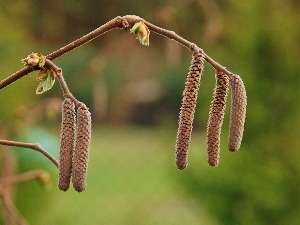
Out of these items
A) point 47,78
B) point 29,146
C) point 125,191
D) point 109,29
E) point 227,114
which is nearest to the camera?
point 109,29

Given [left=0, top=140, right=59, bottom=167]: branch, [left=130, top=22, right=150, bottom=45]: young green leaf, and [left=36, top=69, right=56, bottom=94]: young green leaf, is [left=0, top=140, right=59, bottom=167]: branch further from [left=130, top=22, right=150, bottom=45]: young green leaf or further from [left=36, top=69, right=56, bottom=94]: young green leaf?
[left=130, top=22, right=150, bottom=45]: young green leaf

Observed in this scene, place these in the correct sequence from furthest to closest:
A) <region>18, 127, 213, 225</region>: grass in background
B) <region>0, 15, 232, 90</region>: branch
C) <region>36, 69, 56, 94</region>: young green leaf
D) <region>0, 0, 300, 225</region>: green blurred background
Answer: <region>18, 127, 213, 225</region>: grass in background
<region>0, 0, 300, 225</region>: green blurred background
<region>36, 69, 56, 94</region>: young green leaf
<region>0, 15, 232, 90</region>: branch

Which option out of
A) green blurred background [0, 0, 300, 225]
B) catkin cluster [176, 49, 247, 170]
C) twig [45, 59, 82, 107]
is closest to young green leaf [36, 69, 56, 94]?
twig [45, 59, 82, 107]

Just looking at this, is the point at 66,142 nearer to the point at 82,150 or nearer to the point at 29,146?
the point at 82,150

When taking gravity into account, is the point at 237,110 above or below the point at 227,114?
below

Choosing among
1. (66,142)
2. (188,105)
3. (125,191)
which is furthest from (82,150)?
(125,191)

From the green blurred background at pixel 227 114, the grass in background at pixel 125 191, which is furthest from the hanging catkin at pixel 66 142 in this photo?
the grass in background at pixel 125 191

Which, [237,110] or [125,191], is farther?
[125,191]
